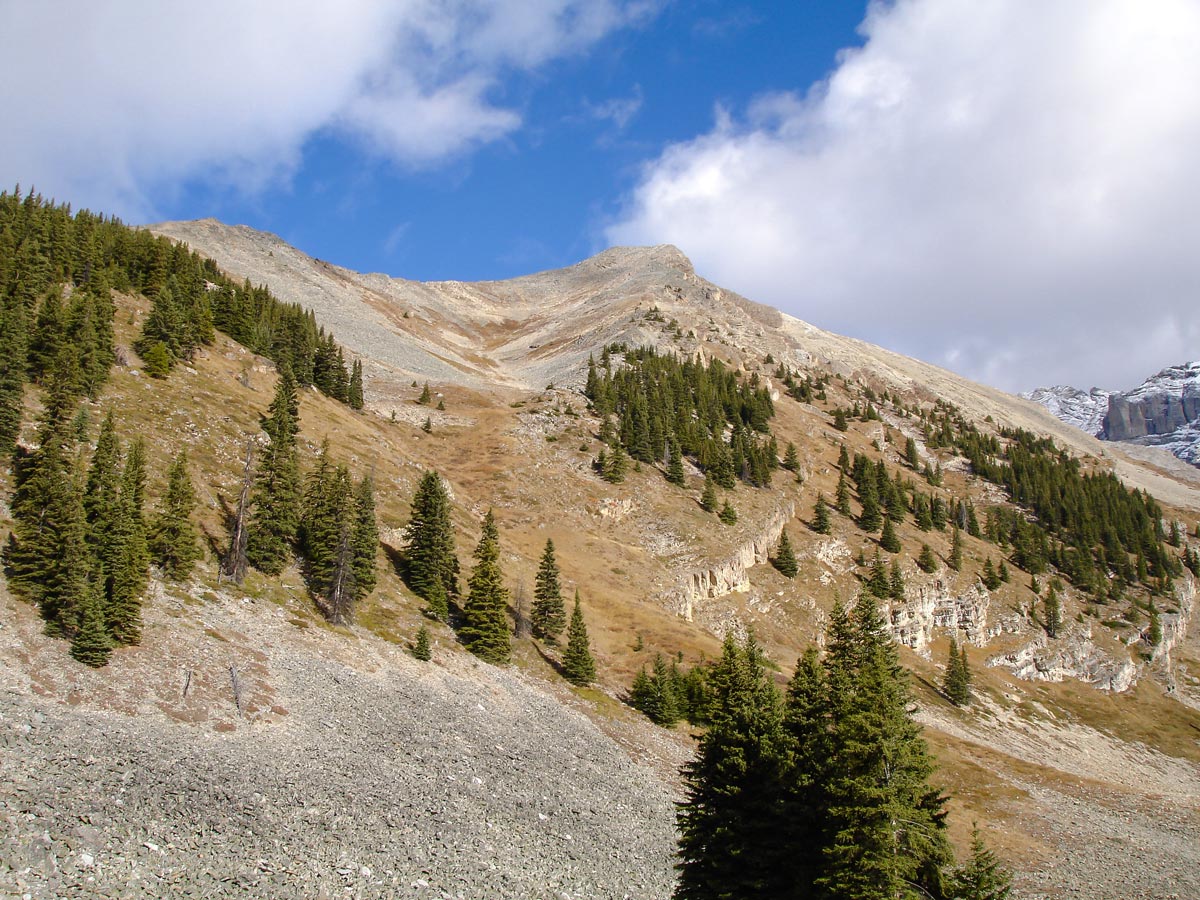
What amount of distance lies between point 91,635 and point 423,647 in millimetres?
22168

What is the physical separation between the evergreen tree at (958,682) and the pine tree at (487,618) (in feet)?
200

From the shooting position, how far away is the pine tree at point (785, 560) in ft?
342

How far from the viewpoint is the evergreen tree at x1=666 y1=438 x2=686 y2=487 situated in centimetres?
11544

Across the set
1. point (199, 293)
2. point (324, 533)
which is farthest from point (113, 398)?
point (199, 293)

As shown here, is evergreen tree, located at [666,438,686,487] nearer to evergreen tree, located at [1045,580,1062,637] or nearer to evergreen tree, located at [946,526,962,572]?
evergreen tree, located at [946,526,962,572]

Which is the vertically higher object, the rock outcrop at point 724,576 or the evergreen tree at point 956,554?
the evergreen tree at point 956,554

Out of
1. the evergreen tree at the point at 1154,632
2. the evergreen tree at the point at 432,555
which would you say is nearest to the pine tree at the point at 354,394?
the evergreen tree at the point at 432,555

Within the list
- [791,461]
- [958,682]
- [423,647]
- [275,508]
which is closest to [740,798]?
[423,647]

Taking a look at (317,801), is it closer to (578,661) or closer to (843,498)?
(578,661)

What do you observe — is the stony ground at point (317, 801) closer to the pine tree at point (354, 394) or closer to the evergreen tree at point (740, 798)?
the evergreen tree at point (740, 798)

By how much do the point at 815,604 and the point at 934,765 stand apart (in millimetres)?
81244

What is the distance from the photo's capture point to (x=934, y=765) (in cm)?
2177

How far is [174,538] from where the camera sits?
44312mm

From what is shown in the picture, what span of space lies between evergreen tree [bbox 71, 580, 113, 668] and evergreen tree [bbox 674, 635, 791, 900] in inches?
1045
